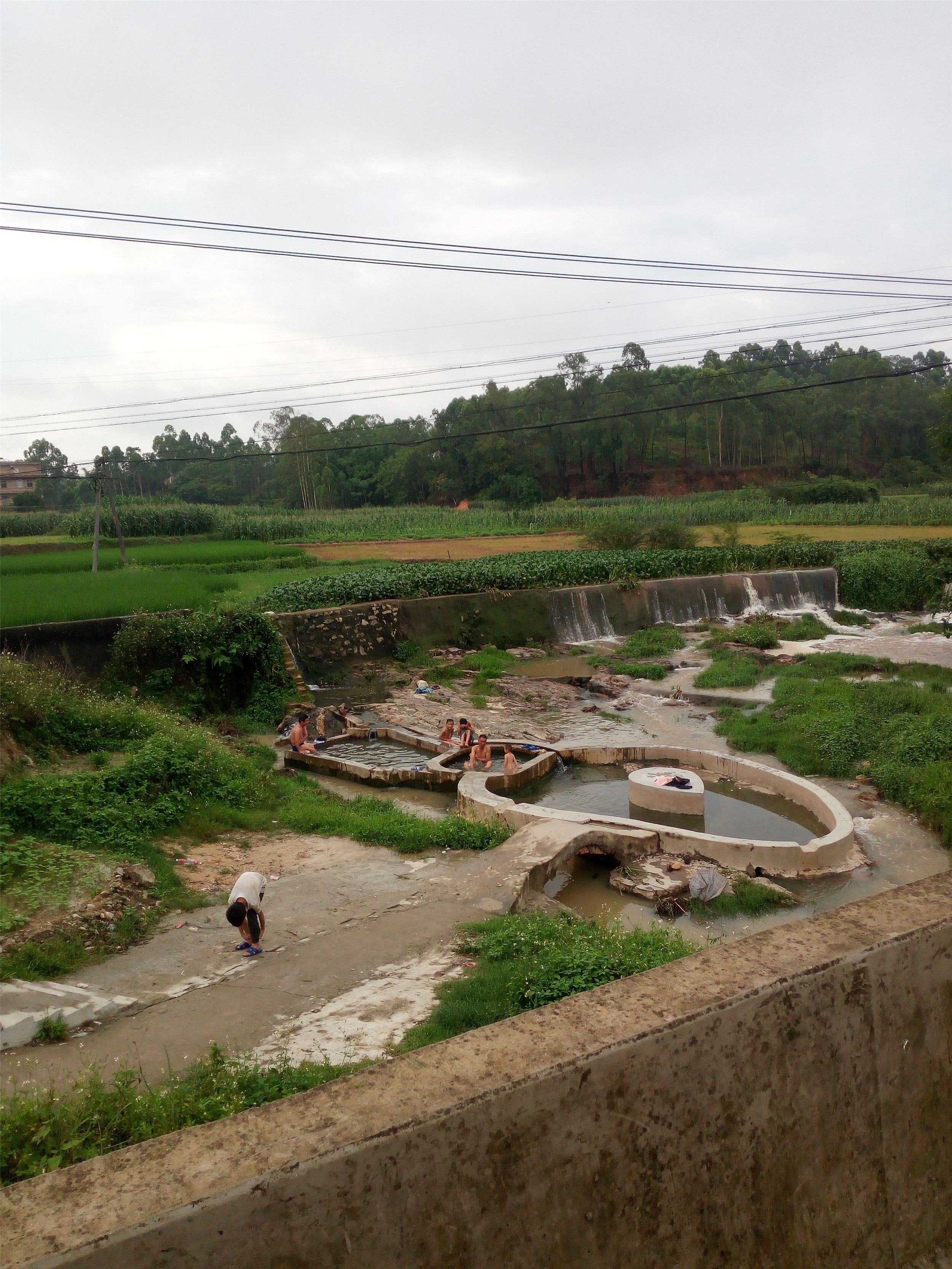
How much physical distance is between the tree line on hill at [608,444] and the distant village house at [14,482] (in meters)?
10.2

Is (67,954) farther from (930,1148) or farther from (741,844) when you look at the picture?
(741,844)

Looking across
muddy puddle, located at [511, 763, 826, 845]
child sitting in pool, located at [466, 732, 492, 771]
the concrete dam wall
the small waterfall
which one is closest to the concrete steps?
muddy puddle, located at [511, 763, 826, 845]

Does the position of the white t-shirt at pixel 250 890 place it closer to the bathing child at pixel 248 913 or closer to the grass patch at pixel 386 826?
the bathing child at pixel 248 913

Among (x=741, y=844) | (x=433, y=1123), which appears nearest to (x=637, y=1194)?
(x=433, y=1123)

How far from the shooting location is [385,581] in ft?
79.2

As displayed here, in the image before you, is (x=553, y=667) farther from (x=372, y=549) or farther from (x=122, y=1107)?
(x=122, y=1107)

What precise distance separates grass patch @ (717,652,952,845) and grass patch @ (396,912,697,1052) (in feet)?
21.3

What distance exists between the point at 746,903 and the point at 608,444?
64.0 meters

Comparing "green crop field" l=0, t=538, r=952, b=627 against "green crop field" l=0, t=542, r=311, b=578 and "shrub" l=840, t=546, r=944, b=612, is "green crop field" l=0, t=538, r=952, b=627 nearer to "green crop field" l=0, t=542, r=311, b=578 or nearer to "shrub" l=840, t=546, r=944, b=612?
"shrub" l=840, t=546, r=944, b=612

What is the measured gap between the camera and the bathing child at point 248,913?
7.10 m

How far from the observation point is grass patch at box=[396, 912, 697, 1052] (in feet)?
18.5

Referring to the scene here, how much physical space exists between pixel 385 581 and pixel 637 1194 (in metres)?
22.1

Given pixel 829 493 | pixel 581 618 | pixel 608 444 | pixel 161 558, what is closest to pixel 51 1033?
pixel 581 618

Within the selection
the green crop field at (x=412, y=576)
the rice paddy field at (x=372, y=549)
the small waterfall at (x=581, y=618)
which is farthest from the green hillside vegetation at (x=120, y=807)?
the small waterfall at (x=581, y=618)
